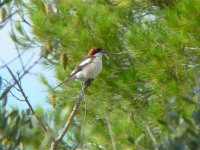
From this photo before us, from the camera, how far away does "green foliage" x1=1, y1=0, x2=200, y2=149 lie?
5082mm

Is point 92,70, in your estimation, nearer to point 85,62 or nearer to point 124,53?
point 85,62

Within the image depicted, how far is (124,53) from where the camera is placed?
5.61m

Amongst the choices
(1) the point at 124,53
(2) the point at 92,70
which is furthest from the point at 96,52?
(1) the point at 124,53

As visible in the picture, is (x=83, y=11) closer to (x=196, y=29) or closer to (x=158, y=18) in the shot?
(x=158, y=18)

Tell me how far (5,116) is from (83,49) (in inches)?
164

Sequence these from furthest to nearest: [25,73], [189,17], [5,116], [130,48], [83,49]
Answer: [83,49], [130,48], [189,17], [25,73], [5,116]

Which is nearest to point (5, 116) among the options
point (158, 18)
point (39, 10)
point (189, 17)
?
point (189, 17)

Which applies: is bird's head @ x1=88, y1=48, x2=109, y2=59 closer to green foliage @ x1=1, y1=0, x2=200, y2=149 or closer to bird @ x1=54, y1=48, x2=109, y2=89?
bird @ x1=54, y1=48, x2=109, y2=89

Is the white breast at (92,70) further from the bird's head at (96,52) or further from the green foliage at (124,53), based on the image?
the green foliage at (124,53)

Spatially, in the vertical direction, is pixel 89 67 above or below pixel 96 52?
below

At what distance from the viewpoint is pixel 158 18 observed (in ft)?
18.2

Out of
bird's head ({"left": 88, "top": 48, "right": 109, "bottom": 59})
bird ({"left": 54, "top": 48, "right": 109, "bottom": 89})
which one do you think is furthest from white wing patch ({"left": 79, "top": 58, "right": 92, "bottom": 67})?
bird's head ({"left": 88, "top": 48, "right": 109, "bottom": 59})

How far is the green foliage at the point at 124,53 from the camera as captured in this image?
5.08 m

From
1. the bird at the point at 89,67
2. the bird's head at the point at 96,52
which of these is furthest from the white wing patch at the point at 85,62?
the bird's head at the point at 96,52
